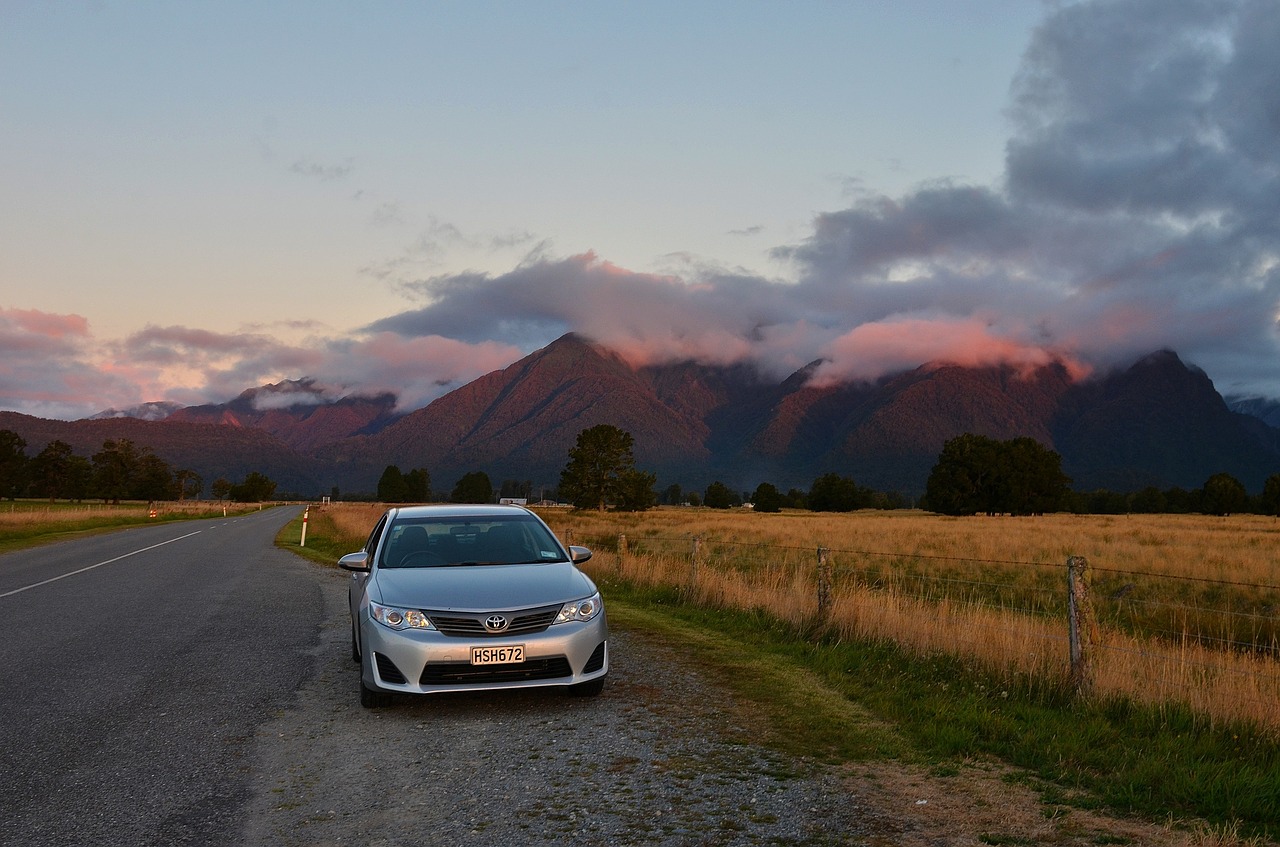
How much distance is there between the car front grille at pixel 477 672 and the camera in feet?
22.0

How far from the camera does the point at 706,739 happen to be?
640cm

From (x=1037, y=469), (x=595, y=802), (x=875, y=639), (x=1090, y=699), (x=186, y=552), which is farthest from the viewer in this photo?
(x=1037, y=469)

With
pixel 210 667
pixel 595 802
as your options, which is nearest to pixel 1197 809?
pixel 595 802

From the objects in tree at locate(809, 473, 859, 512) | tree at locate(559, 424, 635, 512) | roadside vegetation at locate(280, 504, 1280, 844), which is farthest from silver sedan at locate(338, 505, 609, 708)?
tree at locate(809, 473, 859, 512)

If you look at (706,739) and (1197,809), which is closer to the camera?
(1197,809)

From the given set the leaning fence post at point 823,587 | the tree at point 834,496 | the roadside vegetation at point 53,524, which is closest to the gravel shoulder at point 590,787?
the leaning fence post at point 823,587

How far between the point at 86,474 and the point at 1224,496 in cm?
15119

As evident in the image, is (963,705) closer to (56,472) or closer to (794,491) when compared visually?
(56,472)

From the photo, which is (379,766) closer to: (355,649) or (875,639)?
(355,649)

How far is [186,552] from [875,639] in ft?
75.5

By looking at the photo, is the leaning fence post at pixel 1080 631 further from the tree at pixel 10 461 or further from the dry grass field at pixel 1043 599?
the tree at pixel 10 461

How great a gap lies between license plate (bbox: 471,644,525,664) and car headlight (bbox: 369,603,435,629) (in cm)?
44

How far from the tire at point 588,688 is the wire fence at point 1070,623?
4075 mm

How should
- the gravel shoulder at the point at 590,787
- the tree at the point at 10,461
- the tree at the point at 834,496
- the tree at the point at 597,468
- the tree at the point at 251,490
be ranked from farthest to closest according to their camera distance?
the tree at the point at 251,490 → the tree at the point at 834,496 → the tree at the point at 10,461 → the tree at the point at 597,468 → the gravel shoulder at the point at 590,787
